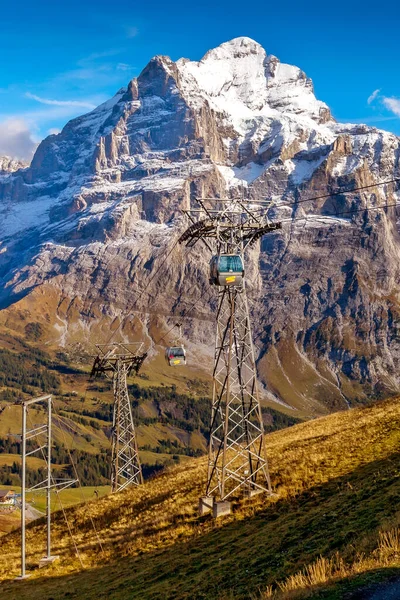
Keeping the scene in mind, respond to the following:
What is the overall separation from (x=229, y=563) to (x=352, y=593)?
40.1 feet

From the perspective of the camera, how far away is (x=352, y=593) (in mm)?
16188

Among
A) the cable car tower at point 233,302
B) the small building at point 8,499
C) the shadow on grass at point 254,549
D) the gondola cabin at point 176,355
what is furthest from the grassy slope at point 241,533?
the gondola cabin at point 176,355

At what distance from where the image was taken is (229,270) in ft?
123

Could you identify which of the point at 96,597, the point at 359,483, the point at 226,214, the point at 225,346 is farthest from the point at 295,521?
the point at 226,214

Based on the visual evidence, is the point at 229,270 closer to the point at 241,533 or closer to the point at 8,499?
the point at 241,533

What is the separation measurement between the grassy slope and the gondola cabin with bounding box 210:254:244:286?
1190 centimetres

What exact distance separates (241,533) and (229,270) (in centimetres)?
1413

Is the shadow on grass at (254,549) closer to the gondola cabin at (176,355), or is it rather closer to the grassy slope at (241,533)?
the grassy slope at (241,533)

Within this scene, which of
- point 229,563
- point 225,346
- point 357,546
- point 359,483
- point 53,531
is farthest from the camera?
point 53,531

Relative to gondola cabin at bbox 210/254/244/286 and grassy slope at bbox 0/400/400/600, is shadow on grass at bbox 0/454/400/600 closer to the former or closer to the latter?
grassy slope at bbox 0/400/400/600

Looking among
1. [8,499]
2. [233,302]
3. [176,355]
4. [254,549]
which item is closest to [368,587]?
[254,549]

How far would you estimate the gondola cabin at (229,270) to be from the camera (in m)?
37.6

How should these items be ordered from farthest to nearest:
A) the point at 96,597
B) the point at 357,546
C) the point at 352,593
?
the point at 96,597
the point at 357,546
the point at 352,593

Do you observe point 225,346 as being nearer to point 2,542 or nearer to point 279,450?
point 279,450
